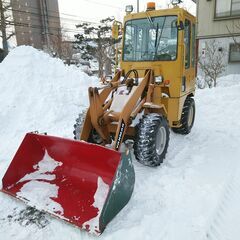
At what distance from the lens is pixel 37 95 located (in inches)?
303

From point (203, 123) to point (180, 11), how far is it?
11.0 ft

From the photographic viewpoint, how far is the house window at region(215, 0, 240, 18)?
1698cm

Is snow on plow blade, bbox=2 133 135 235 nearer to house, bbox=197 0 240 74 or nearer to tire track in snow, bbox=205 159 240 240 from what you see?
tire track in snow, bbox=205 159 240 240

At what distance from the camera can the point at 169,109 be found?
541 cm

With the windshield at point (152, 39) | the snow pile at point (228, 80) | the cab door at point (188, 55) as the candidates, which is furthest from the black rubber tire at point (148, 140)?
the snow pile at point (228, 80)

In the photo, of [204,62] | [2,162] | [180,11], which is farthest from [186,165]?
[204,62]

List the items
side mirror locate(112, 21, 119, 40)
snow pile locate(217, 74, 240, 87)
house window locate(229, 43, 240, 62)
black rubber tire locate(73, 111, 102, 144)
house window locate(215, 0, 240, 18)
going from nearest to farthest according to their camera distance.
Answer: black rubber tire locate(73, 111, 102, 144), side mirror locate(112, 21, 119, 40), snow pile locate(217, 74, 240, 87), house window locate(215, 0, 240, 18), house window locate(229, 43, 240, 62)

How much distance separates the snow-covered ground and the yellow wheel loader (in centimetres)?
21

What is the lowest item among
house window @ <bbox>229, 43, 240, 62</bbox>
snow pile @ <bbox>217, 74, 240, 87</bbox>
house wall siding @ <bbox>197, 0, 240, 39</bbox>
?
snow pile @ <bbox>217, 74, 240, 87</bbox>

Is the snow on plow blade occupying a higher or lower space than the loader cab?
lower

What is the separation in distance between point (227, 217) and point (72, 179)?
82.2 inches

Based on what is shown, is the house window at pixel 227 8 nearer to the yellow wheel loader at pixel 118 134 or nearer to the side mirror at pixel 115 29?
the yellow wheel loader at pixel 118 134

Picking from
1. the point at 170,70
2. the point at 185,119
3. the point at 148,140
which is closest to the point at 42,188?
the point at 148,140

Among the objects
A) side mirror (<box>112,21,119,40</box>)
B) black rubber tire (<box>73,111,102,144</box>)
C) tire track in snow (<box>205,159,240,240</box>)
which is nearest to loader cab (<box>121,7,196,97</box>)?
side mirror (<box>112,21,119,40</box>)
